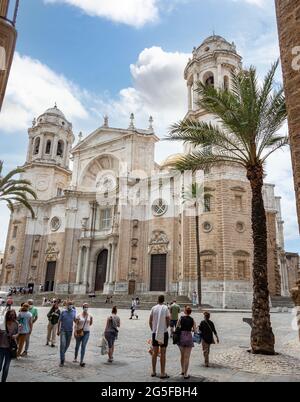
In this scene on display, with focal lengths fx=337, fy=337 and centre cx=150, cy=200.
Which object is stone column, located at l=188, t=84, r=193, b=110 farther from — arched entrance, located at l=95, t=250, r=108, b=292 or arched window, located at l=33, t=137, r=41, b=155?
arched window, located at l=33, t=137, r=41, b=155

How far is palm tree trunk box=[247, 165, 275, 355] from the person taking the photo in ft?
28.8

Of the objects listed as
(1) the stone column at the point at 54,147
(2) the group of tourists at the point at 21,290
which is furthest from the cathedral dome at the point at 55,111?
(2) the group of tourists at the point at 21,290

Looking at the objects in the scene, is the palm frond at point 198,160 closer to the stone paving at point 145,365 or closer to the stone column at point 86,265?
the stone paving at point 145,365

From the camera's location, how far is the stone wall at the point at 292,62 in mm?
5613

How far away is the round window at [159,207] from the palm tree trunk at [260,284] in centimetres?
2286

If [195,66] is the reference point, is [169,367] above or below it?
below

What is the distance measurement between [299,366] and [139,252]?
1042 inches

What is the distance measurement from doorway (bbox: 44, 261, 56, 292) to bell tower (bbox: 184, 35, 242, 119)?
23.2m

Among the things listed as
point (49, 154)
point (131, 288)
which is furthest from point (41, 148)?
point (131, 288)

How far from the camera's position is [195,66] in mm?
35656
